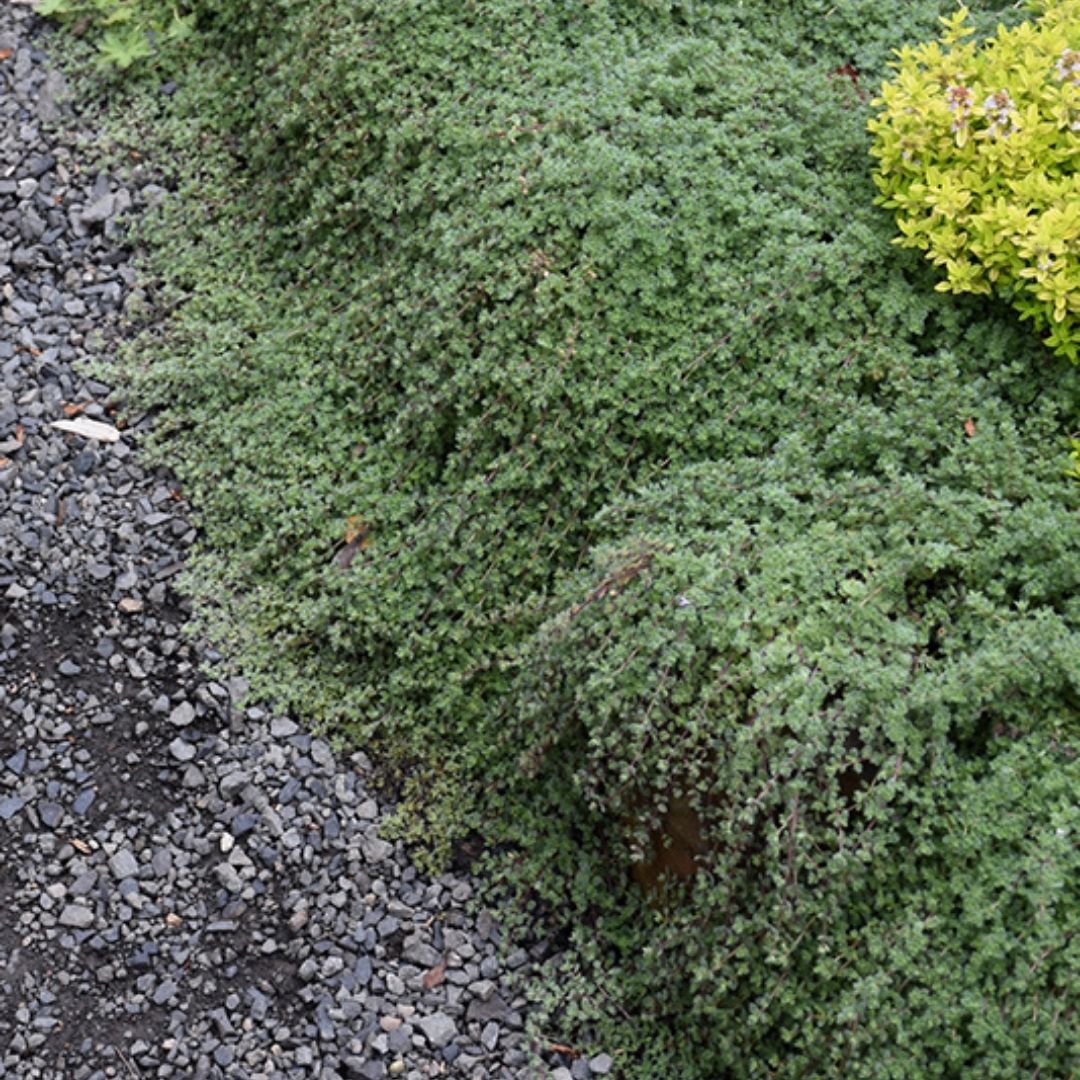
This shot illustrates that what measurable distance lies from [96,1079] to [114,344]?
2143 mm

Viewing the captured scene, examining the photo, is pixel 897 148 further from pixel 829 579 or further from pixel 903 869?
pixel 903 869

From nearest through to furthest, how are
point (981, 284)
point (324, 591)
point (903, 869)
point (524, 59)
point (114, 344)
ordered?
point (903, 869)
point (981, 284)
point (324, 591)
point (524, 59)
point (114, 344)

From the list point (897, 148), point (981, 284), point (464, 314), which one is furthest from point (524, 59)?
point (981, 284)

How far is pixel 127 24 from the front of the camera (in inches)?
203

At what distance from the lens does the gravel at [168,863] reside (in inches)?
130

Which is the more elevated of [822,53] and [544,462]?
[822,53]

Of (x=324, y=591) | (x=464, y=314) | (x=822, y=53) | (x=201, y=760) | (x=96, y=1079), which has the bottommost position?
(x=96, y=1079)

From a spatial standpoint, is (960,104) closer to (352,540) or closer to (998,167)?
(998,167)

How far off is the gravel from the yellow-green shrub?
6.11 feet

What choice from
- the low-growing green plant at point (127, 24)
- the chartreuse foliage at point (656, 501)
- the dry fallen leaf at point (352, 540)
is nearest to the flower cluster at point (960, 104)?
the chartreuse foliage at point (656, 501)

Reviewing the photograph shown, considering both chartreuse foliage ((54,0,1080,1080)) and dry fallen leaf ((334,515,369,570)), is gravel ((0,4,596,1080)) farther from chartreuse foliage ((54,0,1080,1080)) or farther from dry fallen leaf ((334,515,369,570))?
dry fallen leaf ((334,515,369,570))

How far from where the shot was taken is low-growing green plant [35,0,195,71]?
5031 mm

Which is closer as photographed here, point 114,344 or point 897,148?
point 897,148

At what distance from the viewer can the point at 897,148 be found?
12.1 ft
